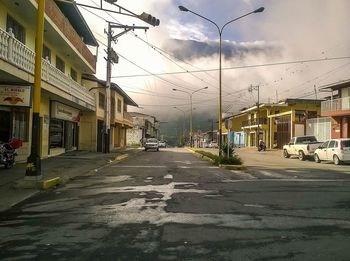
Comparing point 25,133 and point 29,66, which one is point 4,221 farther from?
point 25,133

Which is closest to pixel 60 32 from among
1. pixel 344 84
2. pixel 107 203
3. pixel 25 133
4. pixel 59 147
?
pixel 25 133

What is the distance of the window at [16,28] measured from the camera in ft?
71.3

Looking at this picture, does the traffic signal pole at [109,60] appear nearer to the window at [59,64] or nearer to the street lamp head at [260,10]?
the window at [59,64]

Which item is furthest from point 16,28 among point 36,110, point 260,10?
point 260,10

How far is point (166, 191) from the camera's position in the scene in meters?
14.5

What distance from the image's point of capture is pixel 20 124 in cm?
2456

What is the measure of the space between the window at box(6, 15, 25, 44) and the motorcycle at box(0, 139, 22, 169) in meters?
4.83

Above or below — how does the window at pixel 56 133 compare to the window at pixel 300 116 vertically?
below

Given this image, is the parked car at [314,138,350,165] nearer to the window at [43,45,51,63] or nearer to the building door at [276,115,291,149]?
the window at [43,45,51,63]

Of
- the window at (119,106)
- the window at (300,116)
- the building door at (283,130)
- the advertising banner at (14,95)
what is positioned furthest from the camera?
the building door at (283,130)

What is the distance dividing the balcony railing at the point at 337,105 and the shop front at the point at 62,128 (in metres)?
23.6

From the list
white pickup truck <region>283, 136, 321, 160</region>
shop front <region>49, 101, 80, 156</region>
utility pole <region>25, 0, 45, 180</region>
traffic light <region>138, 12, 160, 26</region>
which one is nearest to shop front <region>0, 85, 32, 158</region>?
utility pole <region>25, 0, 45, 180</region>

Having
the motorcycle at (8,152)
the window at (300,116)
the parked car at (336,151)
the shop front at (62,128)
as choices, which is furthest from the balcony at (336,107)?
the motorcycle at (8,152)

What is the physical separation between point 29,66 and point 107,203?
1024cm
